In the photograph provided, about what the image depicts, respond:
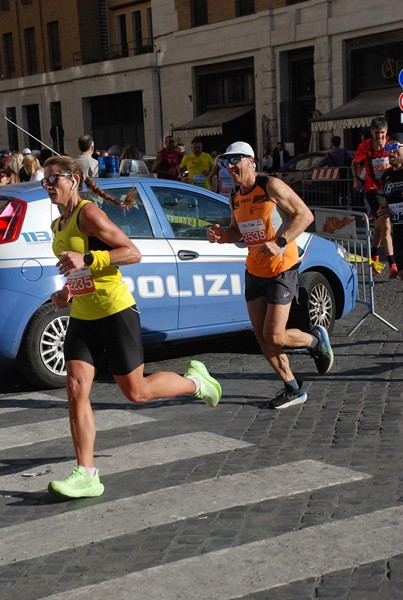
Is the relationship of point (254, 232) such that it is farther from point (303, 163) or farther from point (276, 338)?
point (303, 163)

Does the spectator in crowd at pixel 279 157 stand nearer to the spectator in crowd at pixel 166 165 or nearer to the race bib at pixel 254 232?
the spectator in crowd at pixel 166 165

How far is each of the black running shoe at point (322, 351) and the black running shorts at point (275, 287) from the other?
0.68 meters

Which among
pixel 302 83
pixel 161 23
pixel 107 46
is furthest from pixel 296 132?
pixel 107 46

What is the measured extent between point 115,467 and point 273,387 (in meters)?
2.41

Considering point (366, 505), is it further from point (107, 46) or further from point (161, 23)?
point (107, 46)

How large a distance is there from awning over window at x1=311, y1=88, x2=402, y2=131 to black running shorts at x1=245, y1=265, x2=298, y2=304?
25.0 meters

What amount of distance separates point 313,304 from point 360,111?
2368cm

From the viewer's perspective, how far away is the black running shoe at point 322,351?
803cm

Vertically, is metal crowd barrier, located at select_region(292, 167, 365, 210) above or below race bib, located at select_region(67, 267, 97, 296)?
below

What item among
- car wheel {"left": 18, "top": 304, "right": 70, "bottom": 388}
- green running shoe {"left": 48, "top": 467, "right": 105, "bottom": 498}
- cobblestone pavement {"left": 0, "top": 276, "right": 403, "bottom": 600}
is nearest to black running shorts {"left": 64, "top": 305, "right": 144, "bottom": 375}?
green running shoe {"left": 48, "top": 467, "right": 105, "bottom": 498}

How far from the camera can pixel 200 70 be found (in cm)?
4172

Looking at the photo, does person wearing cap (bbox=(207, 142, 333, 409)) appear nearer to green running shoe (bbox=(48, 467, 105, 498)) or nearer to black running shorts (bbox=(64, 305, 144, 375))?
black running shorts (bbox=(64, 305, 144, 375))

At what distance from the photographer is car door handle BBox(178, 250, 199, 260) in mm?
8766

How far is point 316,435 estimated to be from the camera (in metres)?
6.68
